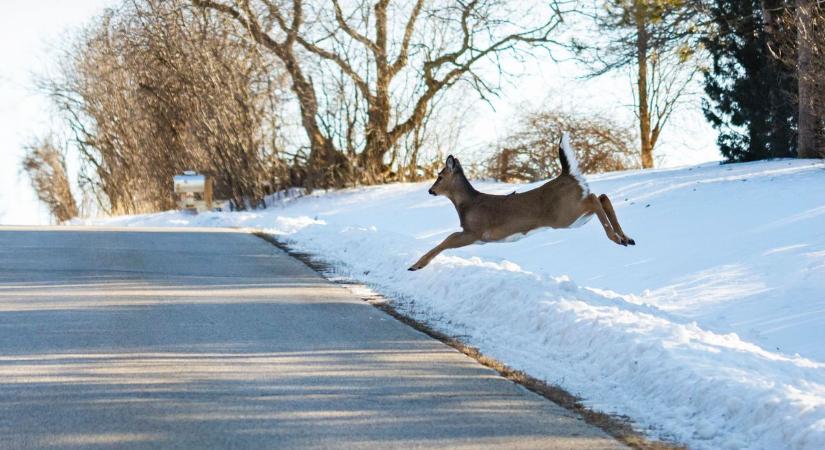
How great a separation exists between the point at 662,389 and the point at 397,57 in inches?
1081

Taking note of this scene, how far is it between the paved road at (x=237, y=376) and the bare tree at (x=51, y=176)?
63.1 metres

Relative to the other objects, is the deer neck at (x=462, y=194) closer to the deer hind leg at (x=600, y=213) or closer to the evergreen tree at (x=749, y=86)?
the deer hind leg at (x=600, y=213)

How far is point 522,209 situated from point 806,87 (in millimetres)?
9740

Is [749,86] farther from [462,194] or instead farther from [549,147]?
[462,194]

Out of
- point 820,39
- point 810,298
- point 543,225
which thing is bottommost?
point 810,298

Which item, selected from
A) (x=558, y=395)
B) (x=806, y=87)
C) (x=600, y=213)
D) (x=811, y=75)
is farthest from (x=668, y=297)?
(x=806, y=87)

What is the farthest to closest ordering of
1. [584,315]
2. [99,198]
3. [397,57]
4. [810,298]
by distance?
[99,198]
[397,57]
[810,298]
[584,315]

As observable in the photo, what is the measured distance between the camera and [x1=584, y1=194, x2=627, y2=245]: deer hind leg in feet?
39.4

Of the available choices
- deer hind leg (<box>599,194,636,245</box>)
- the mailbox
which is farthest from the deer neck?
the mailbox

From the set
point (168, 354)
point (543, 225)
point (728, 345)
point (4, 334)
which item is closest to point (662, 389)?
point (728, 345)

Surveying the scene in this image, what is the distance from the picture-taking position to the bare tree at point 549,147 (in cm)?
3306

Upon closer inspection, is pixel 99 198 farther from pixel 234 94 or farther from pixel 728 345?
pixel 728 345

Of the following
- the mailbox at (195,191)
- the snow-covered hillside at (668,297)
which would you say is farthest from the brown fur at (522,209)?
the mailbox at (195,191)

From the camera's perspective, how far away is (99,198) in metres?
72.2
